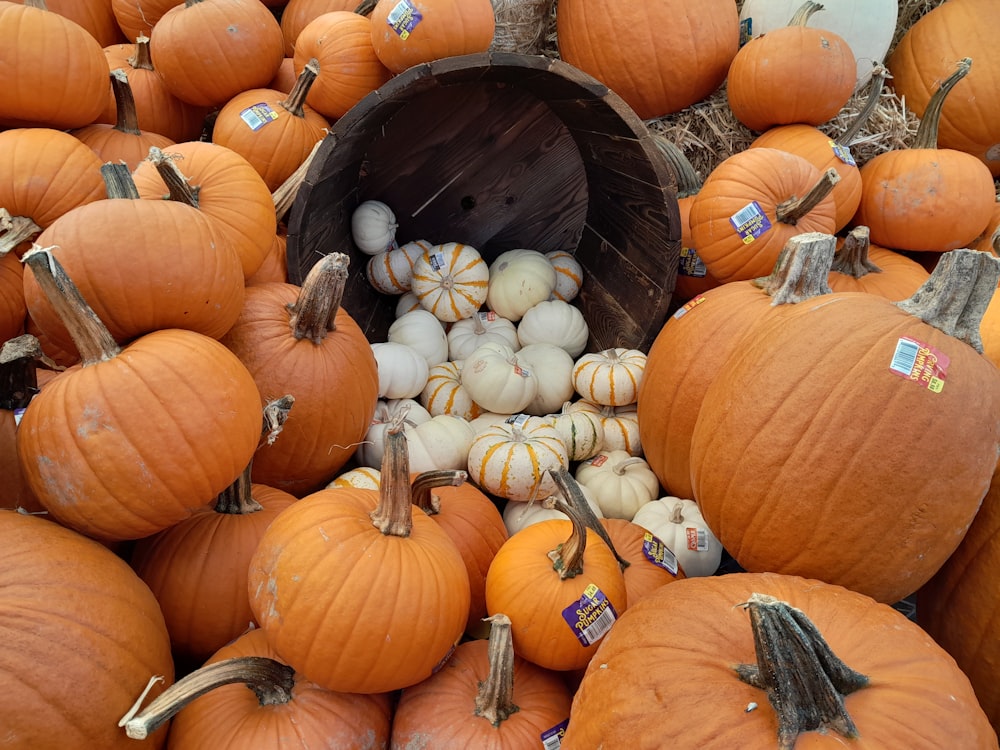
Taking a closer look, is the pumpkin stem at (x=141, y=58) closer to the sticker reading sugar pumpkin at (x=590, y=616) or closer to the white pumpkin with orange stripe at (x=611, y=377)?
the white pumpkin with orange stripe at (x=611, y=377)

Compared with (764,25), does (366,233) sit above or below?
below

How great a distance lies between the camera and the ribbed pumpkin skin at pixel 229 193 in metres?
1.83

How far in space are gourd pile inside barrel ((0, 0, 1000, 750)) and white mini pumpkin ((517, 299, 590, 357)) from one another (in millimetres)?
403

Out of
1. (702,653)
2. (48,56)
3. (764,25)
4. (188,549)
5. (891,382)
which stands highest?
(764,25)

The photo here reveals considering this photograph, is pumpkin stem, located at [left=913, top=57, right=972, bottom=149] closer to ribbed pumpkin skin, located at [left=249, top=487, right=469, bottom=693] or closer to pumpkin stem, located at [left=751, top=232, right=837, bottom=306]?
pumpkin stem, located at [left=751, top=232, right=837, bottom=306]

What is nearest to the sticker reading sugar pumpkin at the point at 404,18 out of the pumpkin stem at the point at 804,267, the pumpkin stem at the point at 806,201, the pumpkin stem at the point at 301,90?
the pumpkin stem at the point at 301,90

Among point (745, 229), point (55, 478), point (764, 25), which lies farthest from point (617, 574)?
point (764, 25)

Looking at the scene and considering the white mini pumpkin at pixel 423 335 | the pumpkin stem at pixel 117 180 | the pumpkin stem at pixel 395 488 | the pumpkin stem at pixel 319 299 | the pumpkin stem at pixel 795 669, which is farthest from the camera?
the white mini pumpkin at pixel 423 335

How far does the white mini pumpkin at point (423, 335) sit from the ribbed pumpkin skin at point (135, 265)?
1.20m

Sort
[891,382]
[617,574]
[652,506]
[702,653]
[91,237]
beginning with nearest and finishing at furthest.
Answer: [702,653] → [891,382] → [91,237] → [617,574] → [652,506]

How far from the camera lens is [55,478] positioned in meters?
1.26

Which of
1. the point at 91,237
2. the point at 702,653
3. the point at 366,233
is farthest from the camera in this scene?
the point at 366,233

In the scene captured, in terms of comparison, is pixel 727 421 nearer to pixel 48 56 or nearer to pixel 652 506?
pixel 652 506

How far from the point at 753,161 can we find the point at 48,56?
219 cm
